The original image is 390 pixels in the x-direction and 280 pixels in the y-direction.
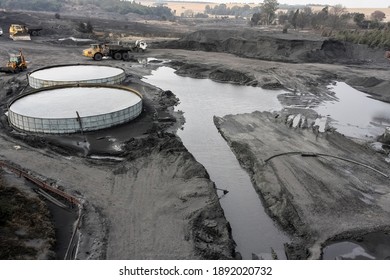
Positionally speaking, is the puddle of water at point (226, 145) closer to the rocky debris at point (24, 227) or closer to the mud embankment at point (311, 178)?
the mud embankment at point (311, 178)

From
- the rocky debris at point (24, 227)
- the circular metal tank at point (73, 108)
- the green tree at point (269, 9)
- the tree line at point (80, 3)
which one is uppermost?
the green tree at point (269, 9)

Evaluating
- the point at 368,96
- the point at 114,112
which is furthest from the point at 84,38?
the point at 368,96

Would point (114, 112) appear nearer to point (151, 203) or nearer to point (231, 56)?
point (151, 203)

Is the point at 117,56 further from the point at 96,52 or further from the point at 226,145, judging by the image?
the point at 226,145

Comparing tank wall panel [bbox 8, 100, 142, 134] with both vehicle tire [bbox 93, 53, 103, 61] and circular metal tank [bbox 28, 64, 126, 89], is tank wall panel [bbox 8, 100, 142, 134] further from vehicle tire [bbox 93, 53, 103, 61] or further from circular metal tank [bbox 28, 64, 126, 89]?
vehicle tire [bbox 93, 53, 103, 61]

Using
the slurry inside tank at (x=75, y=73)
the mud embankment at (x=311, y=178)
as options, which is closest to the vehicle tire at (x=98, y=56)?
the slurry inside tank at (x=75, y=73)

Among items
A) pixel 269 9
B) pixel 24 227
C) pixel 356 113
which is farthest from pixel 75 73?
pixel 269 9

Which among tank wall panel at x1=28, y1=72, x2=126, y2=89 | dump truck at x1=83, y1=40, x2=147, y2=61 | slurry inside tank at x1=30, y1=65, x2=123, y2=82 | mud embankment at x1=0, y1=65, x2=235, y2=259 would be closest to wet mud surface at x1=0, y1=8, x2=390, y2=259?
mud embankment at x1=0, y1=65, x2=235, y2=259
